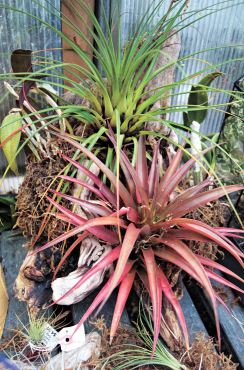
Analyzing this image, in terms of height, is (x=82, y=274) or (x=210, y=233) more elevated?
(x=210, y=233)

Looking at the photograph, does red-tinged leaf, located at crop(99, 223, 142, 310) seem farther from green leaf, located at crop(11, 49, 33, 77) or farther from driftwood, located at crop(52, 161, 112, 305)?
green leaf, located at crop(11, 49, 33, 77)

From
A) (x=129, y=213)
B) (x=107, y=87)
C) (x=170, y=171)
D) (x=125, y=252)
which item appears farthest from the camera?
(x=107, y=87)

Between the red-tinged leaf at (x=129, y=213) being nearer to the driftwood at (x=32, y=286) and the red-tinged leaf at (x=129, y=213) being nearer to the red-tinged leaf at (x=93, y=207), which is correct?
the red-tinged leaf at (x=93, y=207)

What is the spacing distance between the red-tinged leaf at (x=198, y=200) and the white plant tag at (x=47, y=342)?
18.3 inches

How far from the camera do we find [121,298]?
0.87 meters

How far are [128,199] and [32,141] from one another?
0.39 m

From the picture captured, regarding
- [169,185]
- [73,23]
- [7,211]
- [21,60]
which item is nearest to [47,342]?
[169,185]

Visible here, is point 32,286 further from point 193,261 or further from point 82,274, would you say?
point 193,261

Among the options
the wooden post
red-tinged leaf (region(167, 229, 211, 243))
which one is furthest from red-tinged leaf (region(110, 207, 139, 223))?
the wooden post

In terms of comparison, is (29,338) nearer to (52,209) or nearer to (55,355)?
(55,355)

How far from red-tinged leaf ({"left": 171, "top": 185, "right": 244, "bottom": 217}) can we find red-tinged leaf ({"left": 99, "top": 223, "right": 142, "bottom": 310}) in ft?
0.47

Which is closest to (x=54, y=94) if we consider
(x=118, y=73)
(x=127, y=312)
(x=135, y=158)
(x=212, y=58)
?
(x=118, y=73)

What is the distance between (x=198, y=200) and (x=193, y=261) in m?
0.20

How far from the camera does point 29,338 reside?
36.7 inches
